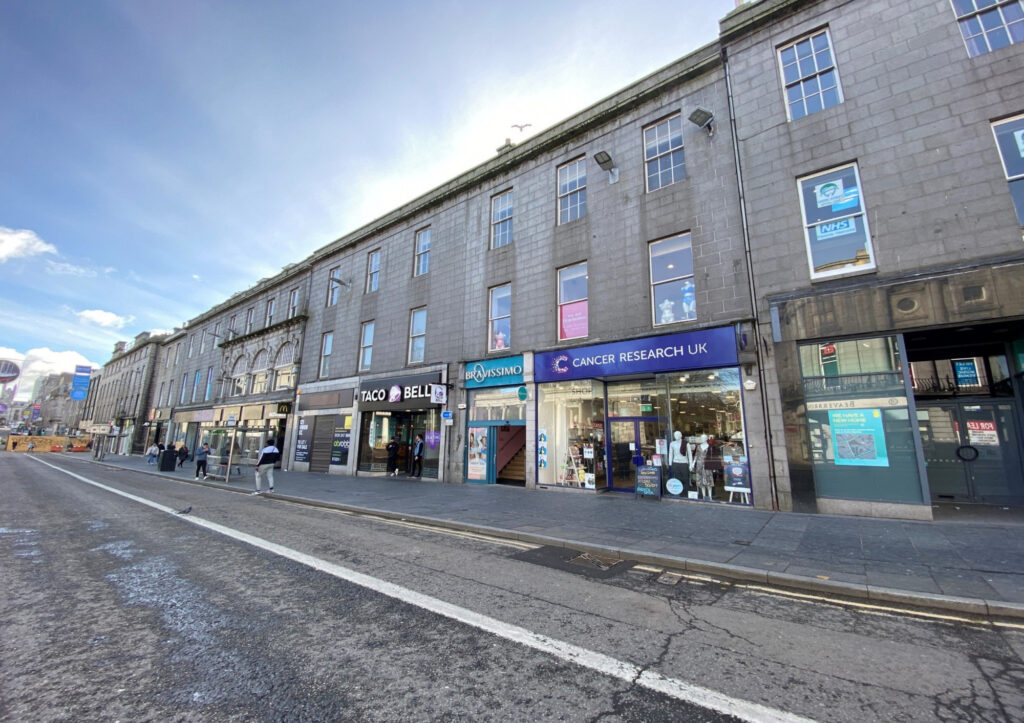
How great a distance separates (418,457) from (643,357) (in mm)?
10533

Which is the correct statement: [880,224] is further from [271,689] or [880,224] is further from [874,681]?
[271,689]

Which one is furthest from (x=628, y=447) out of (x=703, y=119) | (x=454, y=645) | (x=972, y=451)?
(x=454, y=645)

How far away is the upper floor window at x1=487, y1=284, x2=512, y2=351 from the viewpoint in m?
15.4

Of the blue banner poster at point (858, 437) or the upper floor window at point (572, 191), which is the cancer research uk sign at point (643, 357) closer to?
the blue banner poster at point (858, 437)

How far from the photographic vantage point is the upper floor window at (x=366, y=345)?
2053 centimetres

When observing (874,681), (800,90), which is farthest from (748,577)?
(800,90)

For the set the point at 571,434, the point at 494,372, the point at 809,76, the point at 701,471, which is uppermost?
the point at 809,76

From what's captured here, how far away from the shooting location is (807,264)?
985cm

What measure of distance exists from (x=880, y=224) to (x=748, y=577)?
8.80 meters

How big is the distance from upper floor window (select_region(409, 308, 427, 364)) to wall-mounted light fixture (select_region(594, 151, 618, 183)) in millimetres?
9448

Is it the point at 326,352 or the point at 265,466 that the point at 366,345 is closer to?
the point at 326,352

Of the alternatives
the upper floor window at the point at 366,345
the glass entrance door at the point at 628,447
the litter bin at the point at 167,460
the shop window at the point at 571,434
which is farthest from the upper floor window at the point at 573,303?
the litter bin at the point at 167,460

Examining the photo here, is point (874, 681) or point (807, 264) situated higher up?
point (807, 264)

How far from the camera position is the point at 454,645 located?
3285 mm
